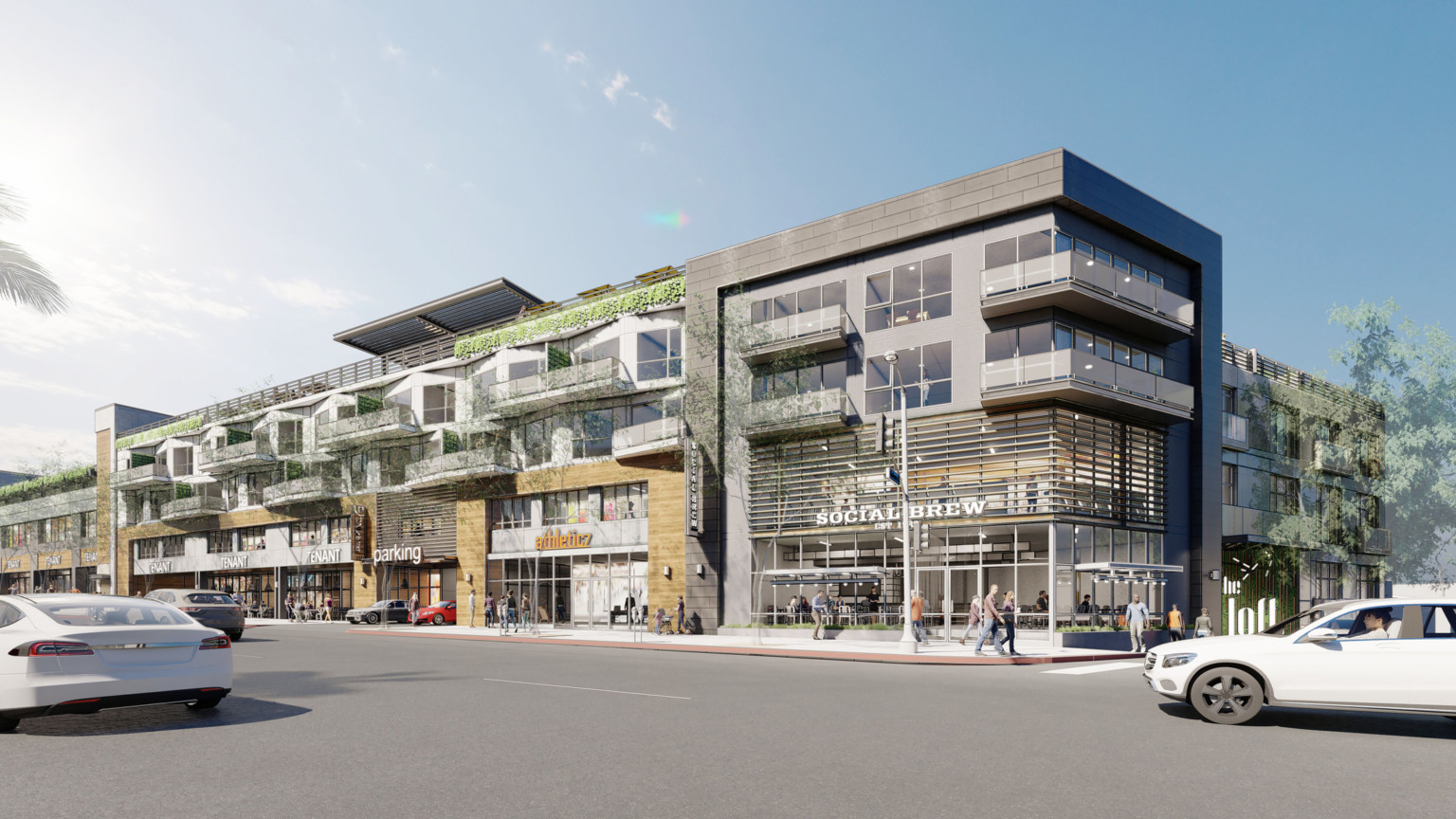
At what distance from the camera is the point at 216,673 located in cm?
1098

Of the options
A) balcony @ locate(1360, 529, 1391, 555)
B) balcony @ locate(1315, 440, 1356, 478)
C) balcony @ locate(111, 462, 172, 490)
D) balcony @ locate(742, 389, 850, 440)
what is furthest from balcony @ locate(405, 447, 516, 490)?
balcony @ locate(1360, 529, 1391, 555)

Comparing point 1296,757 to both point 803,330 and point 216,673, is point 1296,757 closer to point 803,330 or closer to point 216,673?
point 216,673

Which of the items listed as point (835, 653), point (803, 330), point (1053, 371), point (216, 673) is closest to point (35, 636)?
point (216, 673)

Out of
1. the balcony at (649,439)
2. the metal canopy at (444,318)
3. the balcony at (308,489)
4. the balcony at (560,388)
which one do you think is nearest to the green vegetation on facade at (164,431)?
the balcony at (308,489)

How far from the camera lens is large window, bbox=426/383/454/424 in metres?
52.7

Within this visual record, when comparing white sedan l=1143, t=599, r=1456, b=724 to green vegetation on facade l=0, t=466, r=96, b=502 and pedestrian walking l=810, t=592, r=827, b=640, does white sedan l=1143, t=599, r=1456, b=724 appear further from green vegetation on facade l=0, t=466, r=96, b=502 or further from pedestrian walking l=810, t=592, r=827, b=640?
green vegetation on facade l=0, t=466, r=96, b=502

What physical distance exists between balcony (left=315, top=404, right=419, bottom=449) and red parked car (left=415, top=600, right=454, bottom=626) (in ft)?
32.2

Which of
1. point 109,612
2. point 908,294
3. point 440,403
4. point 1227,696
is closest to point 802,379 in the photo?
point 908,294

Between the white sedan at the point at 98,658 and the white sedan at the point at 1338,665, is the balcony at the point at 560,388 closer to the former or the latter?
the white sedan at the point at 98,658

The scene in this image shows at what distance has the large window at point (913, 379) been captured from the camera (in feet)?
106

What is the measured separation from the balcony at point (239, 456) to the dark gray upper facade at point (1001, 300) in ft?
127

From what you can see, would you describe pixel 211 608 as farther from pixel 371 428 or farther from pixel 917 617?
pixel 371 428

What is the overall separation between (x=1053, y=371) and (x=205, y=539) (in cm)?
6527

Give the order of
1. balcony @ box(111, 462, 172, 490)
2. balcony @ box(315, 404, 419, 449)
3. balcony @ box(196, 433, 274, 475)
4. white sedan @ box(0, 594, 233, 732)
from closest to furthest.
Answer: white sedan @ box(0, 594, 233, 732)
balcony @ box(315, 404, 419, 449)
balcony @ box(196, 433, 274, 475)
balcony @ box(111, 462, 172, 490)
